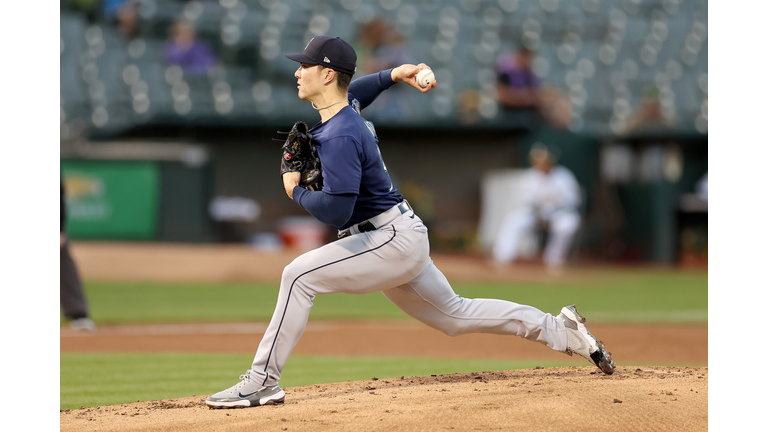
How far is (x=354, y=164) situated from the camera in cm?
321

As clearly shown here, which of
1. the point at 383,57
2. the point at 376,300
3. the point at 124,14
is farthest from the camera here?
the point at 124,14

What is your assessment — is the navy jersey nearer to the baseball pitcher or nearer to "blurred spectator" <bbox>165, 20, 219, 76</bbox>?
the baseball pitcher

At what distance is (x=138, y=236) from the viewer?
38.4ft

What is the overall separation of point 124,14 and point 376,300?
7634 mm

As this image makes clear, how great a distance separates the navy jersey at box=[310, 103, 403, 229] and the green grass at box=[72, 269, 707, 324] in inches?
186

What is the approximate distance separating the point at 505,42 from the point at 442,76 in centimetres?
180

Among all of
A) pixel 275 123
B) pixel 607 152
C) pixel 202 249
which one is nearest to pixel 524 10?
pixel 607 152

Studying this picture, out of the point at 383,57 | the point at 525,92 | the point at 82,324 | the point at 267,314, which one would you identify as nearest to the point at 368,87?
the point at 82,324

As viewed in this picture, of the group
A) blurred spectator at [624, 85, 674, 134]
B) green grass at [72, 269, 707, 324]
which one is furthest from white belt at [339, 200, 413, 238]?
blurred spectator at [624, 85, 674, 134]

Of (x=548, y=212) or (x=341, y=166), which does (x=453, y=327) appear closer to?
(x=341, y=166)

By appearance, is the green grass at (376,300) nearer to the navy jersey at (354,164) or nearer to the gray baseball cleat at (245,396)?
the gray baseball cleat at (245,396)

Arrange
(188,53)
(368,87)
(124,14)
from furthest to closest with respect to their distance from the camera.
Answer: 1. (124,14)
2. (188,53)
3. (368,87)

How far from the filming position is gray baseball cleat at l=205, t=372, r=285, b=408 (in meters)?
3.33

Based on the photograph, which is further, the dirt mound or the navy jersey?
the navy jersey
